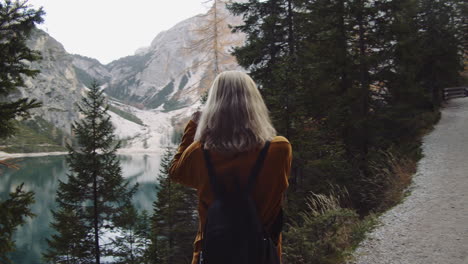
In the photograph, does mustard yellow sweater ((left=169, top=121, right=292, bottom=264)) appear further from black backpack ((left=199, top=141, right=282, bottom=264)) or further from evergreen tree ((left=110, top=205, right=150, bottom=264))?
evergreen tree ((left=110, top=205, right=150, bottom=264))

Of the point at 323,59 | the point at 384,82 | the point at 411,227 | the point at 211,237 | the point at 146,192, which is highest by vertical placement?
the point at 323,59

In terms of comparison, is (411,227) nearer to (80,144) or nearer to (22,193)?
(22,193)

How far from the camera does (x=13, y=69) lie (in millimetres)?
6105

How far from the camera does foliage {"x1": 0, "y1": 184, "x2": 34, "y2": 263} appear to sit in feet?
18.4

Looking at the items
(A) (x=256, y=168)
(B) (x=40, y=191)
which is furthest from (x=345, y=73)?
(B) (x=40, y=191)

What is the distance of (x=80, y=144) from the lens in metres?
19.4

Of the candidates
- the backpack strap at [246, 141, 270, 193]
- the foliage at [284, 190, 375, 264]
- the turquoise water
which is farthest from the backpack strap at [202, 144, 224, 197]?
the turquoise water

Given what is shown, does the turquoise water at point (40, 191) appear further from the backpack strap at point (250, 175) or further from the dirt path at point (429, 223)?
the backpack strap at point (250, 175)

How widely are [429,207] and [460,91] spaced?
22914mm

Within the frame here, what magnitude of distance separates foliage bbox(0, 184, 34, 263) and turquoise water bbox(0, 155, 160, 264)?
36.6ft

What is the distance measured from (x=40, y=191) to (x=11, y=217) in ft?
301

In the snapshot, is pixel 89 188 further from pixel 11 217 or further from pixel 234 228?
pixel 234 228

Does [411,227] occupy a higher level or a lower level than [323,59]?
lower

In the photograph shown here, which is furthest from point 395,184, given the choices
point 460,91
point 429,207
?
Answer: point 460,91
